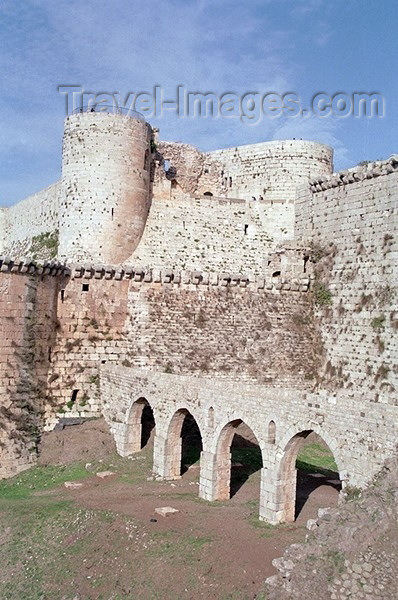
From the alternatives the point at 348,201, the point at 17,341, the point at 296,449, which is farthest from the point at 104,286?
the point at 296,449

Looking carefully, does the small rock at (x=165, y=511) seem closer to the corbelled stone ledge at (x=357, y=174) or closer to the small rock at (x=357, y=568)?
the small rock at (x=357, y=568)

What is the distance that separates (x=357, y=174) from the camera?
26281mm

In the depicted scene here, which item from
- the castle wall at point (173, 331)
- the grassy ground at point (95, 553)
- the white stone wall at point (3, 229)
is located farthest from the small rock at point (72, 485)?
the white stone wall at point (3, 229)

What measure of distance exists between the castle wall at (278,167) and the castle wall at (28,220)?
9788 millimetres

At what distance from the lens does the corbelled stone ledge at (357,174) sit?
24750mm

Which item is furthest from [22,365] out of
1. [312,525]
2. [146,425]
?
[312,525]

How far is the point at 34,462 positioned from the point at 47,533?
6582 millimetres

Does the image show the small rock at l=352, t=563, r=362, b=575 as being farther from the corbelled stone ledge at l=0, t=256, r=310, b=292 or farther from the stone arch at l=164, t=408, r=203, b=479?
the corbelled stone ledge at l=0, t=256, r=310, b=292

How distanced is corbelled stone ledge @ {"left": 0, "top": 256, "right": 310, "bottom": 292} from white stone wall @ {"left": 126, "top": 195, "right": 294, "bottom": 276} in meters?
2.10

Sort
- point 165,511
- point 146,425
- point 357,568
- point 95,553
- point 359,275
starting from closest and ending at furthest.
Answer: point 357,568 → point 95,553 → point 165,511 → point 146,425 → point 359,275

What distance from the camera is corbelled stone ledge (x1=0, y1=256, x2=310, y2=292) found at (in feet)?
77.1

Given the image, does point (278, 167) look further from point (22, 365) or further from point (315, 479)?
point (315, 479)

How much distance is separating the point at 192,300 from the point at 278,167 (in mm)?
10965

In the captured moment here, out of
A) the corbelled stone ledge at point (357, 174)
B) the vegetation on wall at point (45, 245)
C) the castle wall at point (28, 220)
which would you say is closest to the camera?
the corbelled stone ledge at point (357, 174)
